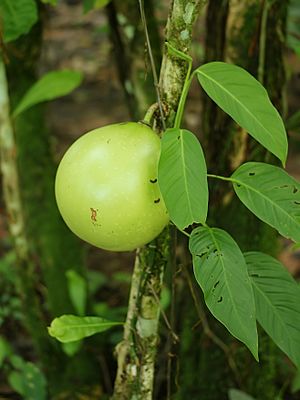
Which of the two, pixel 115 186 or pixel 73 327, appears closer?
pixel 115 186

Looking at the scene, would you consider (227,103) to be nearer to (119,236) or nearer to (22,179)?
(119,236)

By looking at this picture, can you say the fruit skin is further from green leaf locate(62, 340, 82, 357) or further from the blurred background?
green leaf locate(62, 340, 82, 357)

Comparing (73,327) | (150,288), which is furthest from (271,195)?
(73,327)

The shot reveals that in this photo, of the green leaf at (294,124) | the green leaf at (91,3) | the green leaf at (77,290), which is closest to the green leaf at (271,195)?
the green leaf at (294,124)

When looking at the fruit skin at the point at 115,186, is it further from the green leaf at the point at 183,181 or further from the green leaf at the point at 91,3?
the green leaf at the point at 91,3

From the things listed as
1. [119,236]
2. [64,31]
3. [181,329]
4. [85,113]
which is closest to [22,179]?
[181,329]

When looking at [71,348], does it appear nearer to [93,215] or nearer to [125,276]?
[125,276]

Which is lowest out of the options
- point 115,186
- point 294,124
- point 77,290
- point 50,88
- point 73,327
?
point 77,290
